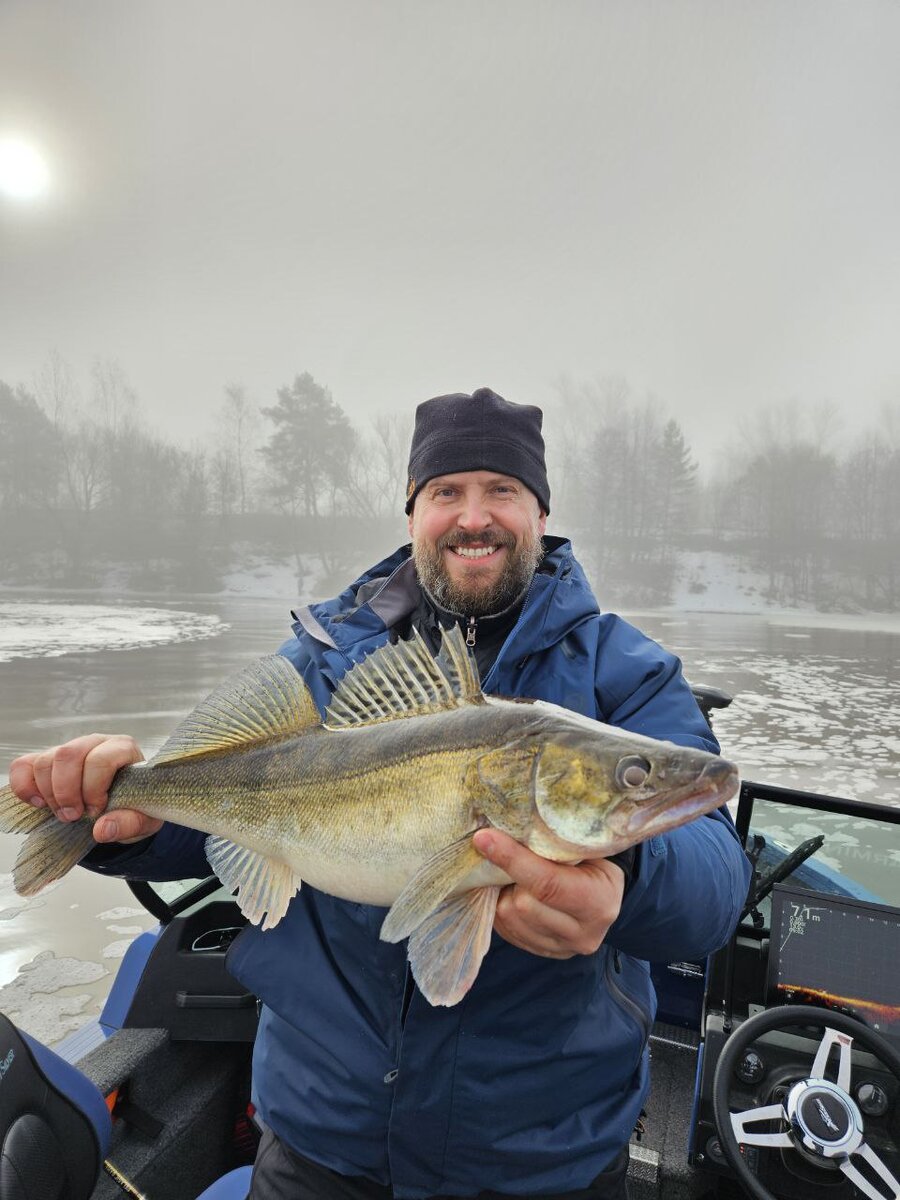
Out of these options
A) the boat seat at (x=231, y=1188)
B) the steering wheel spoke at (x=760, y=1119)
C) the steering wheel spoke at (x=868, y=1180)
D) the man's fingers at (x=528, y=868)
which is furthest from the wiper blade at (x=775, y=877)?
the boat seat at (x=231, y=1188)

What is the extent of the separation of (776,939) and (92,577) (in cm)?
5160

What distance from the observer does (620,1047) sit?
1.94m

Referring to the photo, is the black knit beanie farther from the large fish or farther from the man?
the large fish

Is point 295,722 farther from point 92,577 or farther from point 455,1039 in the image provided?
point 92,577

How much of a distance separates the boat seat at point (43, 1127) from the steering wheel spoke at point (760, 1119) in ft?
7.06

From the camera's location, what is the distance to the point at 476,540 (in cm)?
276

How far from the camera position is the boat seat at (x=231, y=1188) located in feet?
8.52

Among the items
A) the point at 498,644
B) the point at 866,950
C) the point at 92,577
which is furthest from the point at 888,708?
the point at 92,577

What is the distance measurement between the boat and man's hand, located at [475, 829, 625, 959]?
0.72m

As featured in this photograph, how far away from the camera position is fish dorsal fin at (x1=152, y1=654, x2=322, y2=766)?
2.16 metres

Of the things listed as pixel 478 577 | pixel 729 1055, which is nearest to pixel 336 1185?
pixel 729 1055

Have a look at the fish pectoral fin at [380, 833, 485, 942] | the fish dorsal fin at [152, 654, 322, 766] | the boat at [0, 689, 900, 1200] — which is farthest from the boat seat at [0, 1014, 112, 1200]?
the fish pectoral fin at [380, 833, 485, 942]

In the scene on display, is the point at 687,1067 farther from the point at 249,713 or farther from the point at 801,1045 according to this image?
the point at 249,713

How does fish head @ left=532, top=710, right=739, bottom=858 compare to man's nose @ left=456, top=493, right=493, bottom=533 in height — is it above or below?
below
